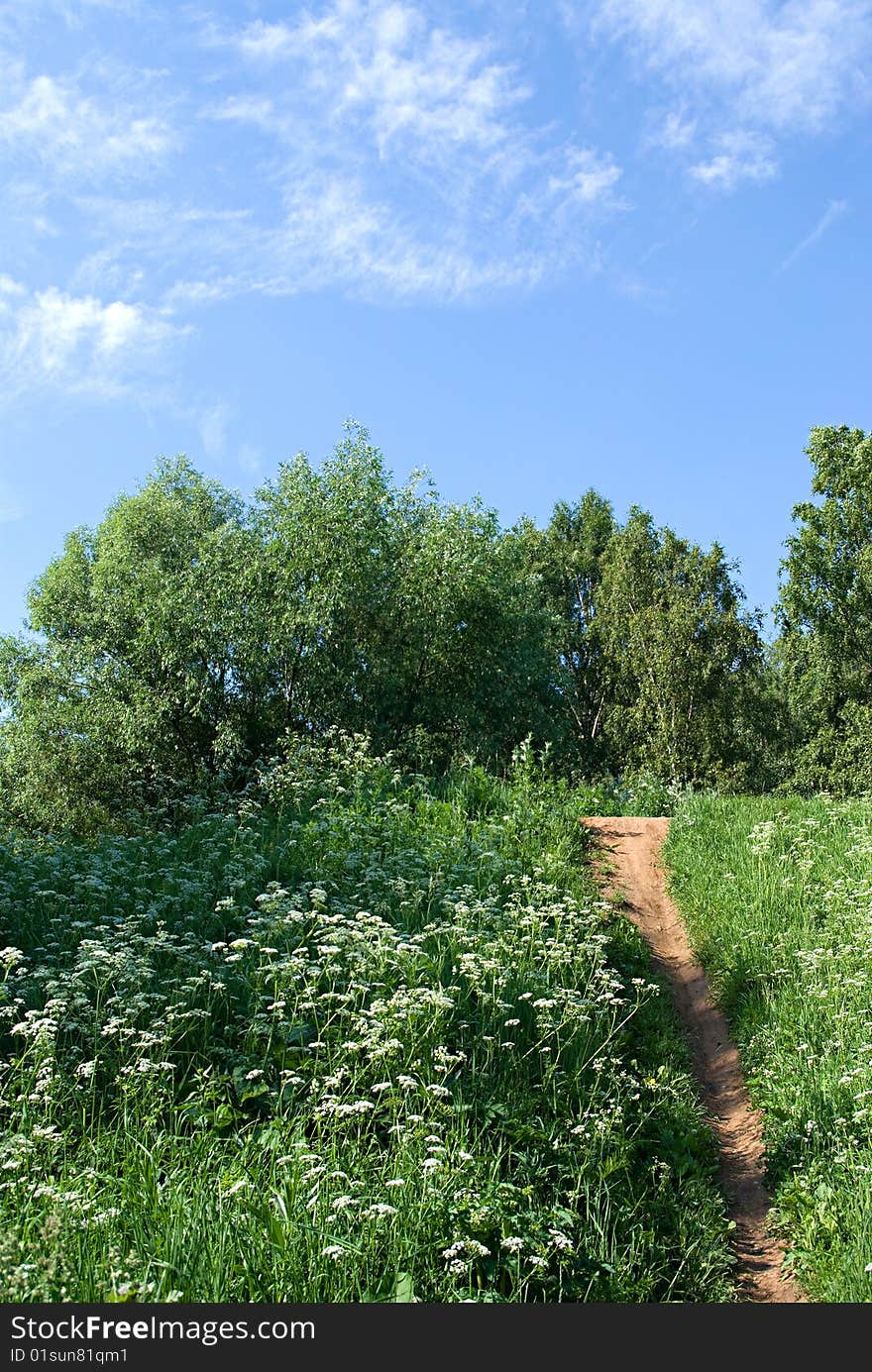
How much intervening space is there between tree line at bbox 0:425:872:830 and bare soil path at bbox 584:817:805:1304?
539 centimetres

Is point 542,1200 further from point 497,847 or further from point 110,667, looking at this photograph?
point 110,667

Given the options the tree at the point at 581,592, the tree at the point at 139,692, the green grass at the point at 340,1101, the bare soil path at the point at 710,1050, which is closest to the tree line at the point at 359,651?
the tree at the point at 139,692

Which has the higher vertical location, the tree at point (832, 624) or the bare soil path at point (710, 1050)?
the tree at point (832, 624)

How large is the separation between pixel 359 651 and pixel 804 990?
1555 centimetres

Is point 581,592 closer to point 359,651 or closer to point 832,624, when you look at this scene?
point 832,624

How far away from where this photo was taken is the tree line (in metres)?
23.7

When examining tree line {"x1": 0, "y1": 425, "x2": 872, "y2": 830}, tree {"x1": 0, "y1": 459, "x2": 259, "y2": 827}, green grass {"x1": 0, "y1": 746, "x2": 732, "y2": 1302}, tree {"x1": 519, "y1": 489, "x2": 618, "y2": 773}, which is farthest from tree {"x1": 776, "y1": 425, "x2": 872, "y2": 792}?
green grass {"x1": 0, "y1": 746, "x2": 732, "y2": 1302}

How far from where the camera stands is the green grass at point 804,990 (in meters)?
6.29

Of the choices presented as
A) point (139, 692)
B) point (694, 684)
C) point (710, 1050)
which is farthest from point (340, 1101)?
point (694, 684)

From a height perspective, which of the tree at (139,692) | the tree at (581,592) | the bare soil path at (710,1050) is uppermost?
the tree at (581,592)

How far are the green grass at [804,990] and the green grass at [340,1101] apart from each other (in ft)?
2.00

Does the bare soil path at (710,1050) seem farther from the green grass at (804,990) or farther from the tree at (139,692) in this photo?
→ the tree at (139,692)

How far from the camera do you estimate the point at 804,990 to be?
8.98m

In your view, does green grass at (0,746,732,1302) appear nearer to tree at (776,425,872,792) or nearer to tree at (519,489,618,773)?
tree at (776,425,872,792)
